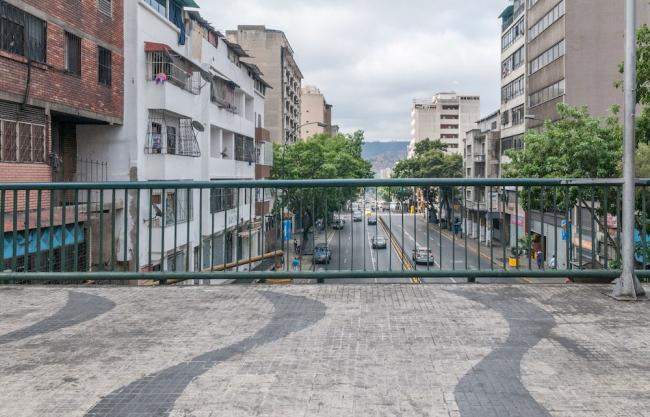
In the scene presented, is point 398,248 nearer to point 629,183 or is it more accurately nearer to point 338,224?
point 338,224

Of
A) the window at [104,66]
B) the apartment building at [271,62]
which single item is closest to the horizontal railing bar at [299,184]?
the window at [104,66]

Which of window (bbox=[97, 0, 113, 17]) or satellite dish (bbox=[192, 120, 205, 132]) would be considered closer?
window (bbox=[97, 0, 113, 17])

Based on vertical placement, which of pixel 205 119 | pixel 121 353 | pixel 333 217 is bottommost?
pixel 121 353

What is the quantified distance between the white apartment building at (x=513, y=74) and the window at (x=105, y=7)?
107ft

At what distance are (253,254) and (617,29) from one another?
35329mm

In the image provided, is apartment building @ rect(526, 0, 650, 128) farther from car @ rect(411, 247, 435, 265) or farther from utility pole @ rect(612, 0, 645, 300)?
car @ rect(411, 247, 435, 265)

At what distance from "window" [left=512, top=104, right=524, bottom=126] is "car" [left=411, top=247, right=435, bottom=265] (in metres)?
40.5

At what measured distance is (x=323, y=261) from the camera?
623 cm

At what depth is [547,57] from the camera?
126ft

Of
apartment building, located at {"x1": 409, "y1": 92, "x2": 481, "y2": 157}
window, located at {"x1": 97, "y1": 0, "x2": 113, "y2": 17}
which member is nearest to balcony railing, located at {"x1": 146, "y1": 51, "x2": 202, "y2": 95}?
window, located at {"x1": 97, "y1": 0, "x2": 113, "y2": 17}

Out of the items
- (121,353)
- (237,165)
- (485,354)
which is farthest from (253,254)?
(237,165)

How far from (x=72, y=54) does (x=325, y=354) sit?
58.3 feet

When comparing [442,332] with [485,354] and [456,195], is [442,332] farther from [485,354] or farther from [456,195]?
[456,195]

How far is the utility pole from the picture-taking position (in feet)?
17.3
